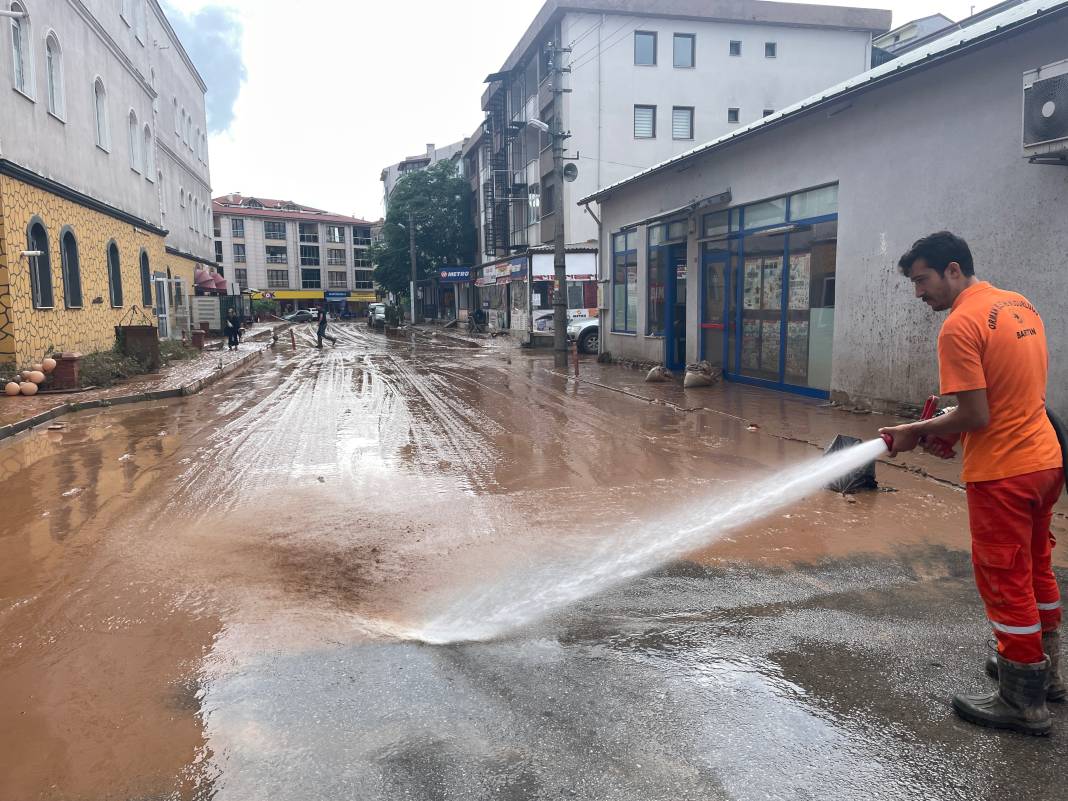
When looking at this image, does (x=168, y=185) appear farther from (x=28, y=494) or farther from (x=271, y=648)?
(x=271, y=648)

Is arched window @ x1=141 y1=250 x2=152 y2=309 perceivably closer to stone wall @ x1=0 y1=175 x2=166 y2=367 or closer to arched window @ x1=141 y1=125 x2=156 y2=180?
stone wall @ x1=0 y1=175 x2=166 y2=367

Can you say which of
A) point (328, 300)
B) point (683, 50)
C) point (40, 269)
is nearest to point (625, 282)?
point (40, 269)

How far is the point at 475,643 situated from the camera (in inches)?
156

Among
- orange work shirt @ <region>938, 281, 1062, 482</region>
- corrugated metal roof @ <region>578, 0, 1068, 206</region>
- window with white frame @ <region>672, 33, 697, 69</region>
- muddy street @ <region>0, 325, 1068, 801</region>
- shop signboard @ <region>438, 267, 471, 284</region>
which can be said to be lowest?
muddy street @ <region>0, 325, 1068, 801</region>

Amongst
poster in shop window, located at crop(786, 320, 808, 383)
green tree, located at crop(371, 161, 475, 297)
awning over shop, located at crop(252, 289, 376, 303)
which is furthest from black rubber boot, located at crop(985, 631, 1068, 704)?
awning over shop, located at crop(252, 289, 376, 303)

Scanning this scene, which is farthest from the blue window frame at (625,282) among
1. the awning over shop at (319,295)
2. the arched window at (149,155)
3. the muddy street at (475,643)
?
the awning over shop at (319,295)

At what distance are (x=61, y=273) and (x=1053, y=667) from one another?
19280mm

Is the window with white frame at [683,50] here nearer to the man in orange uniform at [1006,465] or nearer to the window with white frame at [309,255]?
the man in orange uniform at [1006,465]

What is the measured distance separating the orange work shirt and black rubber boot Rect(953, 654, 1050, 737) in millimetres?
775

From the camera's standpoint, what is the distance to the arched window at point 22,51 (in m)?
15.5

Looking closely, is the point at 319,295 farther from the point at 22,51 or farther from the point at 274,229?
the point at 22,51

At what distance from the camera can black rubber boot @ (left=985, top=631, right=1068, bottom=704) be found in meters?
3.32

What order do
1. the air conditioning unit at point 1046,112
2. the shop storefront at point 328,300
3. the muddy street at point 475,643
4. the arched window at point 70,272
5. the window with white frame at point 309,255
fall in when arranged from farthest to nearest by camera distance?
1. the window with white frame at point 309,255
2. the shop storefront at point 328,300
3. the arched window at point 70,272
4. the air conditioning unit at point 1046,112
5. the muddy street at point 475,643

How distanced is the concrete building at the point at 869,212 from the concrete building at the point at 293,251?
80984 mm
